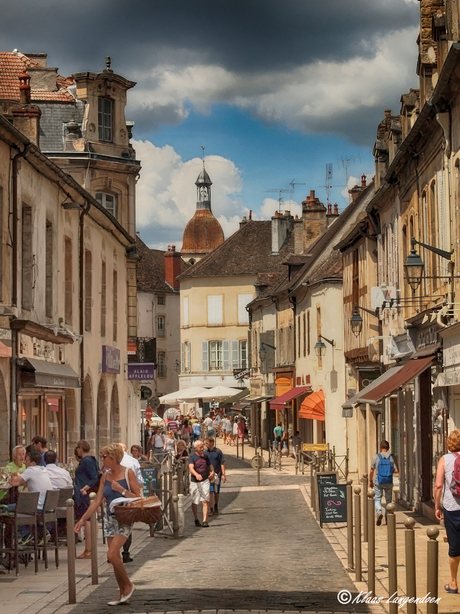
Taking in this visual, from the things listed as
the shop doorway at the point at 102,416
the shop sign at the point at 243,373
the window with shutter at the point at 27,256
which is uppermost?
the window with shutter at the point at 27,256

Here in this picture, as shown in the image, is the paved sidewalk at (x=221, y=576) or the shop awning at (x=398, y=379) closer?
the paved sidewalk at (x=221, y=576)

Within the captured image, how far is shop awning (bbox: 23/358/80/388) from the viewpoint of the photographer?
19109 mm

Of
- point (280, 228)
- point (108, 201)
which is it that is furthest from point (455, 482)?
Answer: point (280, 228)

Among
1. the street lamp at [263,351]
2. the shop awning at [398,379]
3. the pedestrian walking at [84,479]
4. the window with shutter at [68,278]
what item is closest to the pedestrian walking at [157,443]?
the window with shutter at [68,278]

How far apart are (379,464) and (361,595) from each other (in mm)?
7728

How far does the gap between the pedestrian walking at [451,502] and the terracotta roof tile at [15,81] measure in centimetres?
2583

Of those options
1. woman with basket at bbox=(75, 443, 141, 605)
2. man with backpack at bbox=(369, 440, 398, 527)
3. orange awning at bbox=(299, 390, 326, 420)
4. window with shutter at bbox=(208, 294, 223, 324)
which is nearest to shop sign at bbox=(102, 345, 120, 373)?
orange awning at bbox=(299, 390, 326, 420)

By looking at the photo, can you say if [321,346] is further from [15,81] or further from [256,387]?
[256,387]

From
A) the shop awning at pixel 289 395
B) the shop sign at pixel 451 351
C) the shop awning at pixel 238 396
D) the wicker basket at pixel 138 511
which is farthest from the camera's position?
the shop awning at pixel 238 396

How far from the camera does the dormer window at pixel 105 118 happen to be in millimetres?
35344

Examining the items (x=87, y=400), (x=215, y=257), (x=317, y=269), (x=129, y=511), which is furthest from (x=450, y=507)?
(x=215, y=257)

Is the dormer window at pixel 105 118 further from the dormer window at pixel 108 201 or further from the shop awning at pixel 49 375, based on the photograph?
the shop awning at pixel 49 375

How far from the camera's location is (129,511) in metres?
10.6

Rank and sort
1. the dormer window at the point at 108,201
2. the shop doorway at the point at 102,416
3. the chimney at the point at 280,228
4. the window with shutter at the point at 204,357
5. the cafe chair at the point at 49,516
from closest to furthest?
the cafe chair at the point at 49,516 < the shop doorway at the point at 102,416 < the dormer window at the point at 108,201 < the chimney at the point at 280,228 < the window with shutter at the point at 204,357
